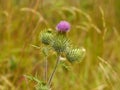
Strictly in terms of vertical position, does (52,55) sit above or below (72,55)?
below

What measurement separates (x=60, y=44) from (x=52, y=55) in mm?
1507

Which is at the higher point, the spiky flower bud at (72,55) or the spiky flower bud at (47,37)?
the spiky flower bud at (47,37)

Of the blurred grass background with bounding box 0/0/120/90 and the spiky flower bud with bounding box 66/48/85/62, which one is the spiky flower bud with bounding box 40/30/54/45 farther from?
the blurred grass background with bounding box 0/0/120/90

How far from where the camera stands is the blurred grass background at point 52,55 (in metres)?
2.81

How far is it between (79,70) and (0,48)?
64 centimetres

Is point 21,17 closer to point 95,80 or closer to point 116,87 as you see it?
point 95,80

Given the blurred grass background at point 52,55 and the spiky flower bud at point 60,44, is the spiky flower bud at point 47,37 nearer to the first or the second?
the spiky flower bud at point 60,44

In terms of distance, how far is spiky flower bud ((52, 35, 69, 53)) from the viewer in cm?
169

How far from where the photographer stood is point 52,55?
3188 mm

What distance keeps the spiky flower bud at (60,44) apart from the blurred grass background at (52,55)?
76 cm

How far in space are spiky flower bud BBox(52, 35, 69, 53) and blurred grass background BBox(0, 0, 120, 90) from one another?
763 mm

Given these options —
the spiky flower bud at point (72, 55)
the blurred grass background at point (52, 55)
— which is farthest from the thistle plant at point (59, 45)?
the blurred grass background at point (52, 55)

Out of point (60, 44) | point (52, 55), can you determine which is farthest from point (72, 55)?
point (52, 55)

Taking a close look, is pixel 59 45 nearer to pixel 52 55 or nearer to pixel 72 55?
pixel 72 55
